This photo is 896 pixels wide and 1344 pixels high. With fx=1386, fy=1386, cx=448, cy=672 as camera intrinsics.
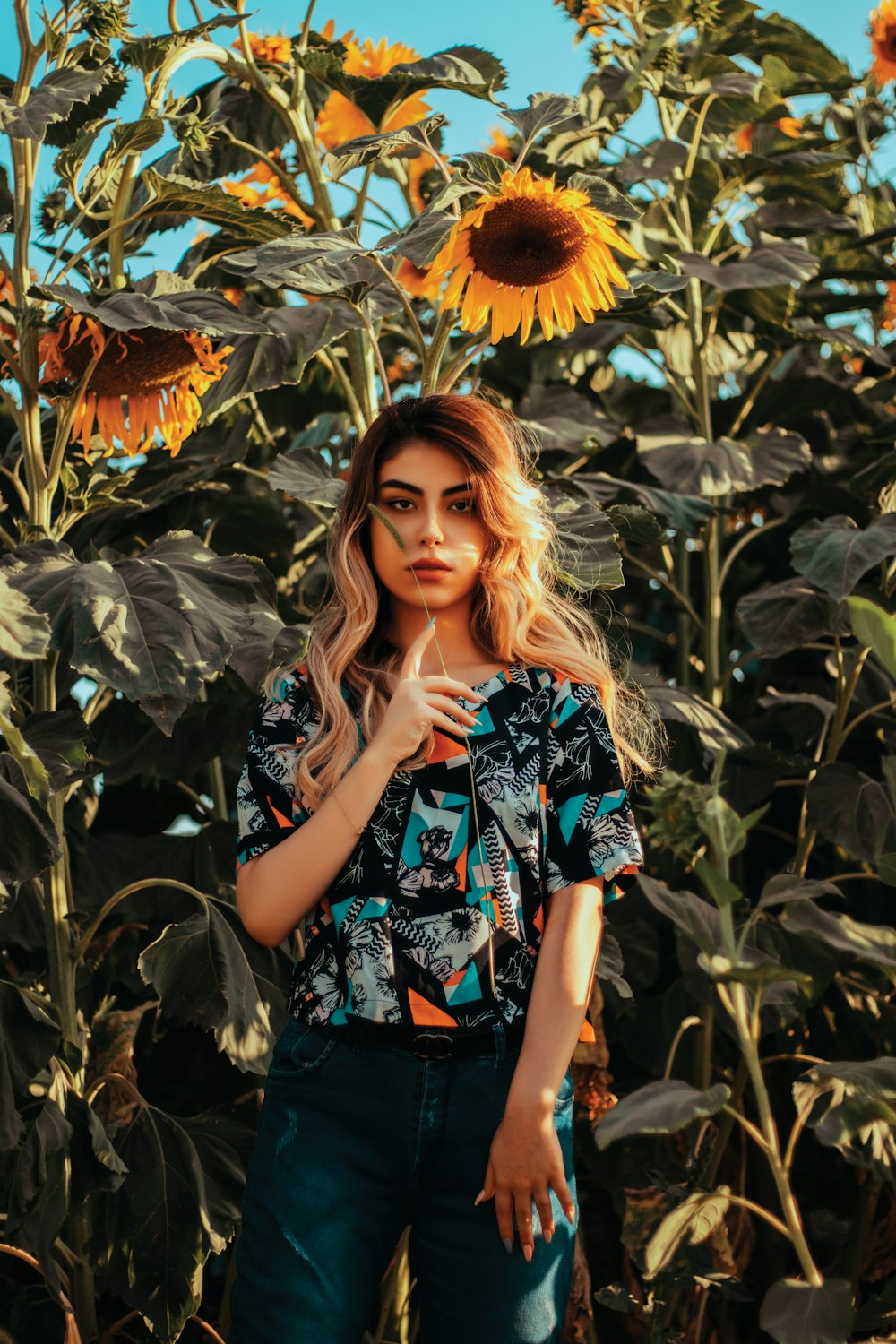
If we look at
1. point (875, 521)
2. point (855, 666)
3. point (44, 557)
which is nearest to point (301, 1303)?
point (44, 557)

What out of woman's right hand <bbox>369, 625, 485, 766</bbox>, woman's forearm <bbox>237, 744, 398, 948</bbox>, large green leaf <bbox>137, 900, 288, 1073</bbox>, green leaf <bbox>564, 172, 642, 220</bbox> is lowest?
large green leaf <bbox>137, 900, 288, 1073</bbox>

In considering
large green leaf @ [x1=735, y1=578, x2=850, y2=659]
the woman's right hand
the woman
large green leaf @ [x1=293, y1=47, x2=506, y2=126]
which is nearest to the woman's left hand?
the woman

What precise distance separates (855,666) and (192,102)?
1726mm

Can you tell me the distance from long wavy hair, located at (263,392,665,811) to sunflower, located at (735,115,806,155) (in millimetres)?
1830

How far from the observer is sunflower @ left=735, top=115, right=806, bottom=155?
11.1ft

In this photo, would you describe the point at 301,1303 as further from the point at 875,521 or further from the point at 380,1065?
the point at 875,521

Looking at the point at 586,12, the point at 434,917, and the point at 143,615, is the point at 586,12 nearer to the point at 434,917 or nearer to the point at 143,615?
the point at 143,615

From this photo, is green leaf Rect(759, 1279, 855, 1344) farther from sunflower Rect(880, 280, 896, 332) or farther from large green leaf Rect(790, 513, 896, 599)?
sunflower Rect(880, 280, 896, 332)

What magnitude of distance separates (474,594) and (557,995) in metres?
0.52

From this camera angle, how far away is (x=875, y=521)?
2514 millimetres

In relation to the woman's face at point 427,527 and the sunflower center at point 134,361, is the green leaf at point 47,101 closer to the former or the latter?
the sunflower center at point 134,361

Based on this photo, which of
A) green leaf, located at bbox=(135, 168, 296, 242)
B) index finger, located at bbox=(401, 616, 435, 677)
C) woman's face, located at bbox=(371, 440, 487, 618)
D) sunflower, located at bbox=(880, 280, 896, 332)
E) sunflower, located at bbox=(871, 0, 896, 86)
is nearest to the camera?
→ index finger, located at bbox=(401, 616, 435, 677)

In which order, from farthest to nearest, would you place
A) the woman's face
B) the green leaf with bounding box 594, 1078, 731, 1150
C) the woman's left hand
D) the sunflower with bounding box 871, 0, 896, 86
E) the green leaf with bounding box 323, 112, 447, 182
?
1. the sunflower with bounding box 871, 0, 896, 86
2. the green leaf with bounding box 323, 112, 447, 182
3. the green leaf with bounding box 594, 1078, 731, 1150
4. the woman's face
5. the woman's left hand

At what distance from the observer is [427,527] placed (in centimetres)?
161
